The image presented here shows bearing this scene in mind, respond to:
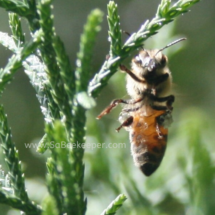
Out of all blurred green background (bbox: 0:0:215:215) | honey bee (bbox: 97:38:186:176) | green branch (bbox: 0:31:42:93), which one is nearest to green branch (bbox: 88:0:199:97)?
green branch (bbox: 0:31:42:93)

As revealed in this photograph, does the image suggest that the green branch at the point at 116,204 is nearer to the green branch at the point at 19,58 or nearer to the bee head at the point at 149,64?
the green branch at the point at 19,58

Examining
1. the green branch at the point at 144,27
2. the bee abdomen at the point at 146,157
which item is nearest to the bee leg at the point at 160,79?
the bee abdomen at the point at 146,157

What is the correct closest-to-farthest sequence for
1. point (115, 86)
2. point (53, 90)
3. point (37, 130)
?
1. point (53, 90)
2. point (115, 86)
3. point (37, 130)

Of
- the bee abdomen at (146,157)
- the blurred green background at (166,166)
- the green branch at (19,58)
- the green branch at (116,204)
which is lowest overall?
the green branch at (116,204)

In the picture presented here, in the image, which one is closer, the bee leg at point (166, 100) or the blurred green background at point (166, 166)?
the bee leg at point (166, 100)

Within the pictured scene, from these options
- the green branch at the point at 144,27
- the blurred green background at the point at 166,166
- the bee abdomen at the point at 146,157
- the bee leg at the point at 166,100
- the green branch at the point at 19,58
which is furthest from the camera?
the blurred green background at the point at 166,166

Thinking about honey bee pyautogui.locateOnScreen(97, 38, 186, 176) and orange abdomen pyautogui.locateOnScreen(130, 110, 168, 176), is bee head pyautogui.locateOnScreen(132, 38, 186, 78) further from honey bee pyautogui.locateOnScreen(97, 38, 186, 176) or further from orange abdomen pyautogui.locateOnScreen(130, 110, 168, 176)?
orange abdomen pyautogui.locateOnScreen(130, 110, 168, 176)

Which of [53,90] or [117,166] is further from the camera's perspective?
[117,166]

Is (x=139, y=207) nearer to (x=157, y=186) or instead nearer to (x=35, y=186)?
(x=157, y=186)

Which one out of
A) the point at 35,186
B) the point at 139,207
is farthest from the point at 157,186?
the point at 35,186
